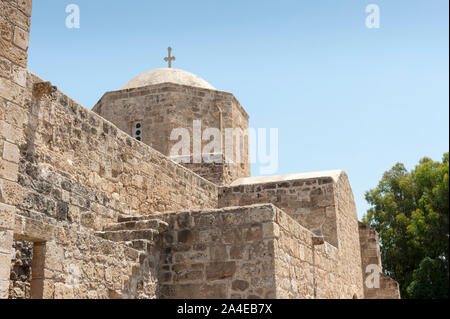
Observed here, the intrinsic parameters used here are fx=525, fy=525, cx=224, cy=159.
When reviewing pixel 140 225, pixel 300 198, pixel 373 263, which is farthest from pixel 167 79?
pixel 140 225

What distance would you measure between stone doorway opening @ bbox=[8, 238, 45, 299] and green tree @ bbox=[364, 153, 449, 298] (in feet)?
51.3

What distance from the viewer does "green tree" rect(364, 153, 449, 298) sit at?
59.8ft

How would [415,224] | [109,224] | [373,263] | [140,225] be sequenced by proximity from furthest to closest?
[415,224], [373,263], [109,224], [140,225]

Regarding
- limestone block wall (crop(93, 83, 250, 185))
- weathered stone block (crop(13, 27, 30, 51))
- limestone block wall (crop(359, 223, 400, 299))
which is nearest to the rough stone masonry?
weathered stone block (crop(13, 27, 30, 51))

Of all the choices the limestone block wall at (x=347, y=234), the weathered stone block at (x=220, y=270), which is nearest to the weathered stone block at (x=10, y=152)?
the weathered stone block at (x=220, y=270)

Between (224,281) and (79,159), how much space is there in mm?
2397

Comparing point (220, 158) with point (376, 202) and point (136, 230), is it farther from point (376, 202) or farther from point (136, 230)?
point (376, 202)

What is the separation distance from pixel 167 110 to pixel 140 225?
689 cm

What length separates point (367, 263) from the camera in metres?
13.4

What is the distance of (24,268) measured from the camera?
16.5 feet

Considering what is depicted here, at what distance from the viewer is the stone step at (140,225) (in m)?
6.21

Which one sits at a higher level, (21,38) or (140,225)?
(21,38)

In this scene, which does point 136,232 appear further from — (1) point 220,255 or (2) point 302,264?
(2) point 302,264

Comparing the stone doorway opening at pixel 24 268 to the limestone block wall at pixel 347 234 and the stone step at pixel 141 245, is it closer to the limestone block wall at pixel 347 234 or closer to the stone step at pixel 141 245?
the stone step at pixel 141 245
